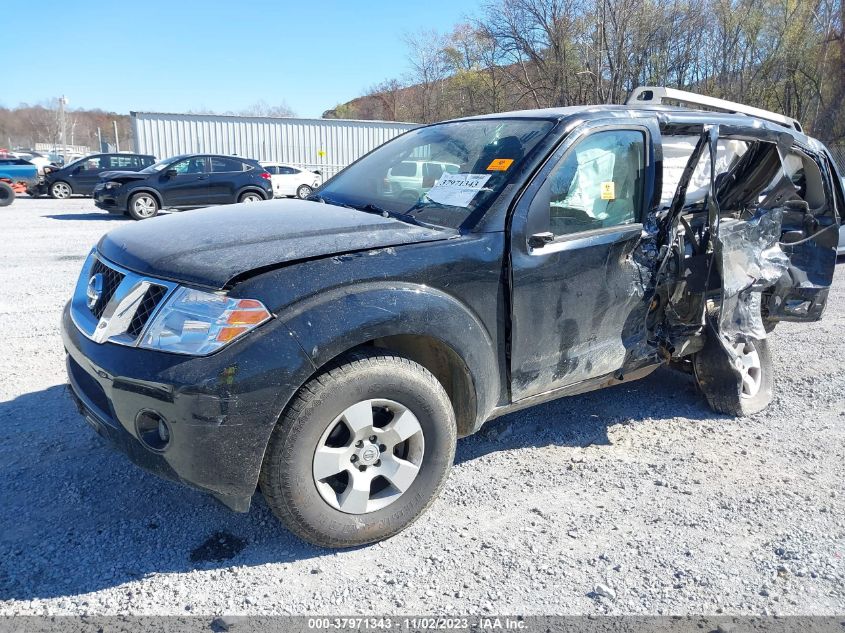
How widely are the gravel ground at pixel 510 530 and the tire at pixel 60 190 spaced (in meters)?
19.0

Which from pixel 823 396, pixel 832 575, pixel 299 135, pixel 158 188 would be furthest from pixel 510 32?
pixel 832 575

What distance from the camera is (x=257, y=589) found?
2488mm

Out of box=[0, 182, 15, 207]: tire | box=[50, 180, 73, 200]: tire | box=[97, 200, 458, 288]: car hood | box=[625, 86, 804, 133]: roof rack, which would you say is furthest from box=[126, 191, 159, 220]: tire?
box=[625, 86, 804, 133]: roof rack

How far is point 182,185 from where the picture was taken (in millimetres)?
15281

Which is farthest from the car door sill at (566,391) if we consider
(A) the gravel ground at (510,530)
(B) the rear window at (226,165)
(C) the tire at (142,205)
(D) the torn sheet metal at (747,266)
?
(B) the rear window at (226,165)

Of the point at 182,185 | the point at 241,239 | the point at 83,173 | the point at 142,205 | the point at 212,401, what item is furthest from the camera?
the point at 83,173

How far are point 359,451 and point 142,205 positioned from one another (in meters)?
14.1

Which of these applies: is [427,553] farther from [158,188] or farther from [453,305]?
[158,188]

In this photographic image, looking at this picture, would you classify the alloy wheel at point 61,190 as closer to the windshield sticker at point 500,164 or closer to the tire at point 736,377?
the windshield sticker at point 500,164

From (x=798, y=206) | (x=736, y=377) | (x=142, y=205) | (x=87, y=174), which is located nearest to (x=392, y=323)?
(x=736, y=377)

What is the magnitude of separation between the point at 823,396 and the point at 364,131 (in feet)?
84.9

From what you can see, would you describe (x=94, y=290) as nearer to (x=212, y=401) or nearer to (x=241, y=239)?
(x=241, y=239)

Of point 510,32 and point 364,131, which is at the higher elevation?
point 510,32

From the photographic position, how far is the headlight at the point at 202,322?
2328 mm
